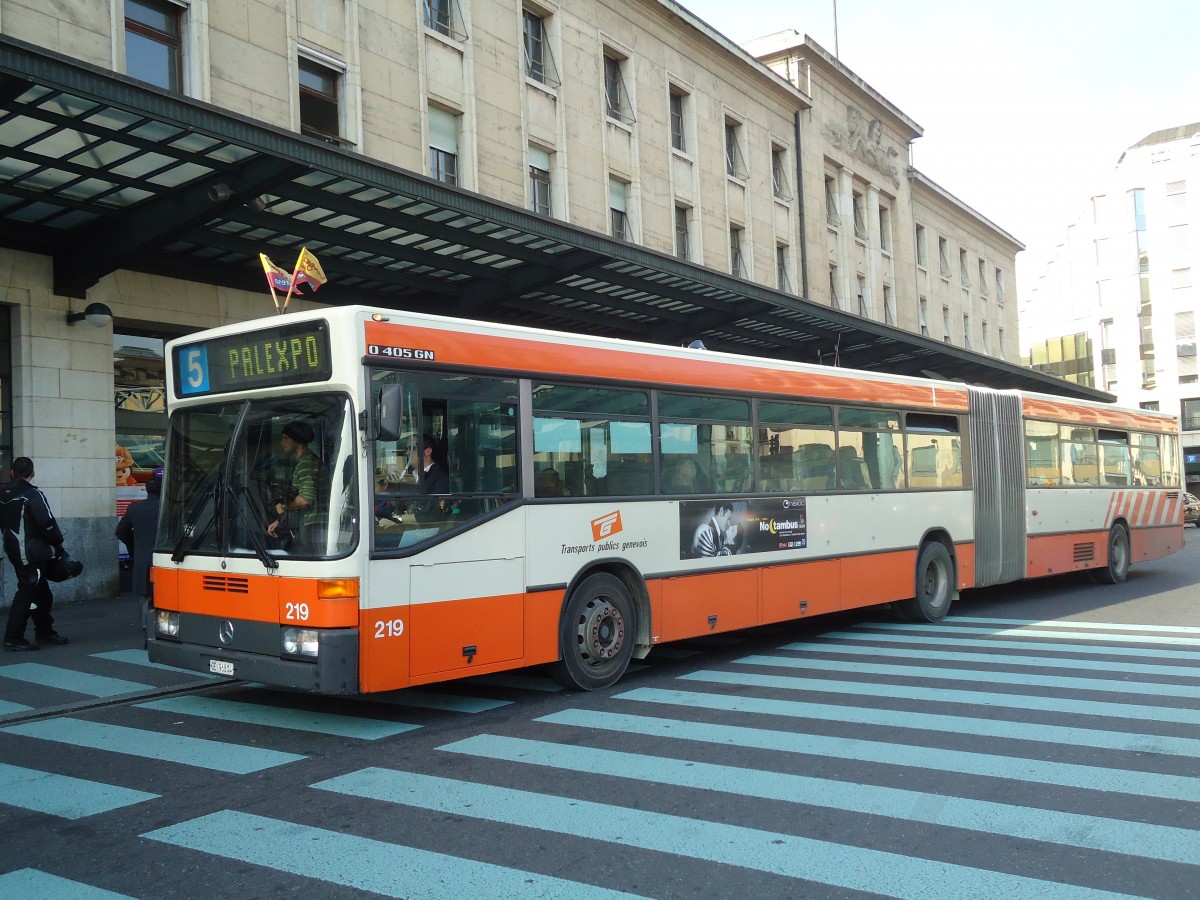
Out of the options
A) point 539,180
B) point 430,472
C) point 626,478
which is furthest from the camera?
point 539,180

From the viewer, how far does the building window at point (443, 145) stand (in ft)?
62.4

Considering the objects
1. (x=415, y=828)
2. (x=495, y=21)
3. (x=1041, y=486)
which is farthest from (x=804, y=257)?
(x=415, y=828)

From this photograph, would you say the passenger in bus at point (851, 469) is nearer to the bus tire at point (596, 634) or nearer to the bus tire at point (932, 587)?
the bus tire at point (932, 587)

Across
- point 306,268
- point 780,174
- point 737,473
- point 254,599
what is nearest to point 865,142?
point 780,174

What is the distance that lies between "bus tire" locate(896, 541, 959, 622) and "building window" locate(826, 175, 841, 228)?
22.7 m

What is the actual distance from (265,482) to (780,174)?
2660 cm

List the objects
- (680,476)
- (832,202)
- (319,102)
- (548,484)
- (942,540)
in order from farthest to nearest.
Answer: (832,202) < (319,102) < (942,540) < (680,476) < (548,484)

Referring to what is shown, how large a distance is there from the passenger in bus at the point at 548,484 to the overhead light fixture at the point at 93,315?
29.2ft

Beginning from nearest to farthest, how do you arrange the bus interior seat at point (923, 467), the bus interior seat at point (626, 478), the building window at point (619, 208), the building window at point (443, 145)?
the bus interior seat at point (626, 478) < the bus interior seat at point (923, 467) < the building window at point (443, 145) < the building window at point (619, 208)

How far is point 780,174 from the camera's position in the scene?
31.1 m

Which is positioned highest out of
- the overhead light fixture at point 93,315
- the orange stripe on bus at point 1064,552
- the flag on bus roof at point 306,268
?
the overhead light fixture at point 93,315

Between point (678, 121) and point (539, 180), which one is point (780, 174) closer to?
point (678, 121)

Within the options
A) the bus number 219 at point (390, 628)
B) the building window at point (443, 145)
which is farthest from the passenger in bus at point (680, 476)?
the building window at point (443, 145)

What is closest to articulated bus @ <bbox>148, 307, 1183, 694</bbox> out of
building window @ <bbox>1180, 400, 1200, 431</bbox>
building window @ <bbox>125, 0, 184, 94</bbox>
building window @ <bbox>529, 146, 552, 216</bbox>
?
building window @ <bbox>125, 0, 184, 94</bbox>
